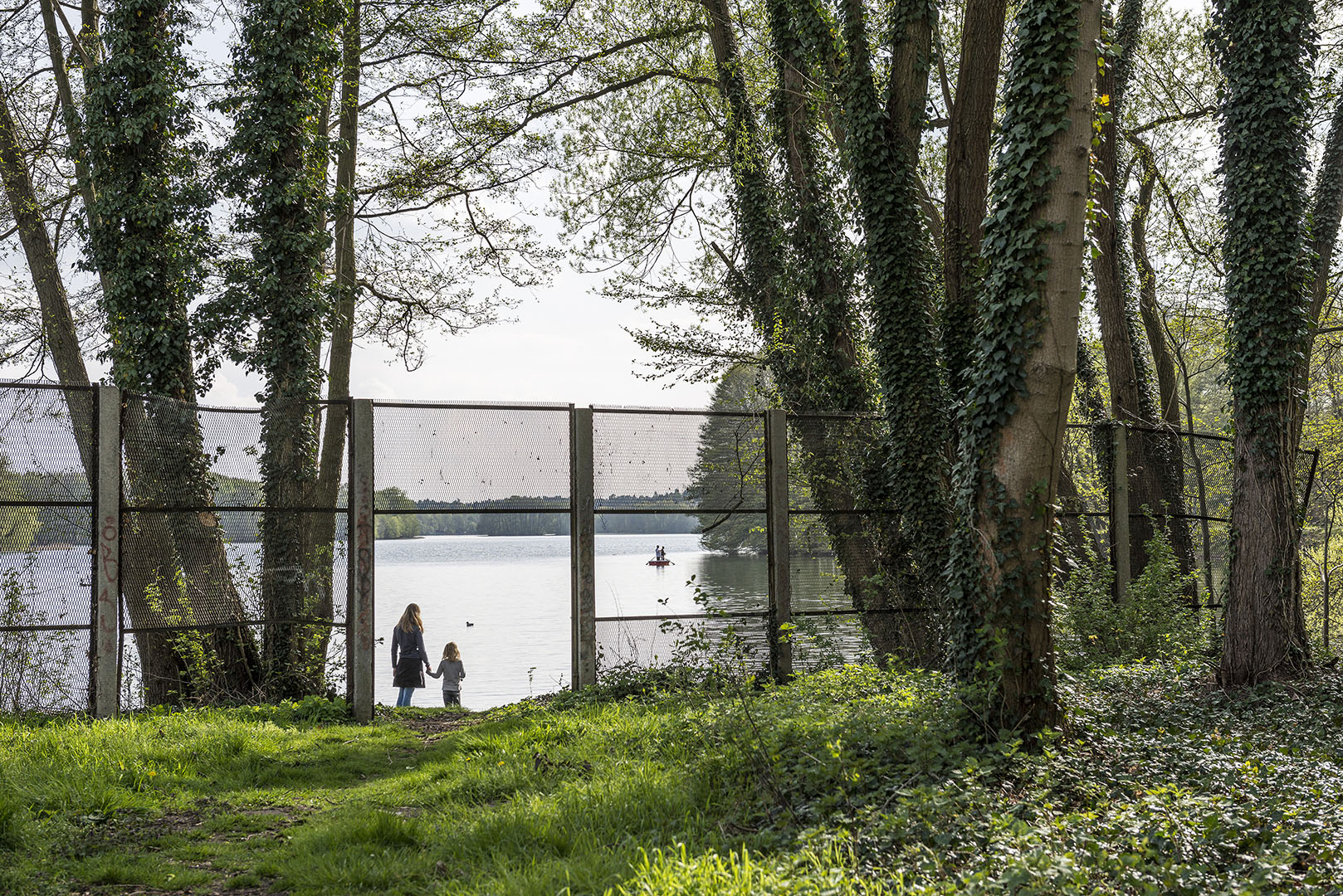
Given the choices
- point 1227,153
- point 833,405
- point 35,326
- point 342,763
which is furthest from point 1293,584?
point 35,326

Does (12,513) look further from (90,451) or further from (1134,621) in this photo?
(1134,621)

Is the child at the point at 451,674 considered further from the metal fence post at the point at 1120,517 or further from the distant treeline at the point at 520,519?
the metal fence post at the point at 1120,517

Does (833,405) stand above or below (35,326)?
below

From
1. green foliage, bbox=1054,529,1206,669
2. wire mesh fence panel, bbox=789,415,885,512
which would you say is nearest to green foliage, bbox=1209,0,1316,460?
green foliage, bbox=1054,529,1206,669

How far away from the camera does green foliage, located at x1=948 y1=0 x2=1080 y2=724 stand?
17.1 feet

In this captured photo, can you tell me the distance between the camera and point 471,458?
26.8 feet

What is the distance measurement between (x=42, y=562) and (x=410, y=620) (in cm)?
375

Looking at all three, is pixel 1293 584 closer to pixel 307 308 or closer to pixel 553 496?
pixel 553 496

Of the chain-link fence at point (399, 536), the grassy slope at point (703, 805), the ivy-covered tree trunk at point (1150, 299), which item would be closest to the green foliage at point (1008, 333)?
the grassy slope at point (703, 805)

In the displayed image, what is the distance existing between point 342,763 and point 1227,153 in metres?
9.44

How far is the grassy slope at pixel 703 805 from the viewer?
3.43 m

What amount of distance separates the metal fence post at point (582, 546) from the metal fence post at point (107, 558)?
3.81 m

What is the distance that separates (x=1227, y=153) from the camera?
26.8 feet

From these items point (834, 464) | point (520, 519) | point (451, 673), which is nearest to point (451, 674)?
point (451, 673)
